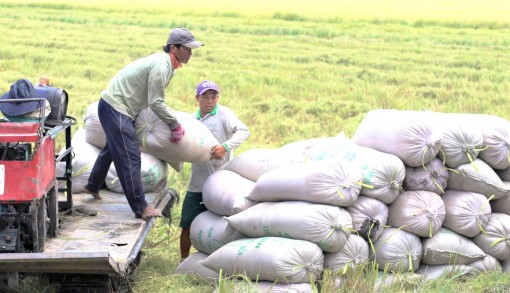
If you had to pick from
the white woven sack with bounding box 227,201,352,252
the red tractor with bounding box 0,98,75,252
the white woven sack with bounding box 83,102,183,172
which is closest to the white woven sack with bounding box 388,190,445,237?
the white woven sack with bounding box 227,201,352,252

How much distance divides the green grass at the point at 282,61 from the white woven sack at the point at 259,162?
88cm

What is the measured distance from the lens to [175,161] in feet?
22.2

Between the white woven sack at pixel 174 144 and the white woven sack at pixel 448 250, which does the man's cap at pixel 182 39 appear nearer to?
the white woven sack at pixel 174 144

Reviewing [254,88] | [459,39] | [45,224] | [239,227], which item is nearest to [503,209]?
[239,227]

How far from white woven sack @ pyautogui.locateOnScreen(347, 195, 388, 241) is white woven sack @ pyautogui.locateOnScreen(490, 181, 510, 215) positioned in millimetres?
986

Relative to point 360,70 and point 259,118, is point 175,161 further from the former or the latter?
point 360,70

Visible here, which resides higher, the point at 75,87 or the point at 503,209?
the point at 503,209

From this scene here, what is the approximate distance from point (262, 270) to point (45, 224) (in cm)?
134

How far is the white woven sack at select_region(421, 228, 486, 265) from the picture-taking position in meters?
6.14

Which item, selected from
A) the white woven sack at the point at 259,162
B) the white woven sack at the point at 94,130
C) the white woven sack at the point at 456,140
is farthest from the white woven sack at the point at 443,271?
the white woven sack at the point at 94,130

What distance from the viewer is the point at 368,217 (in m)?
5.95

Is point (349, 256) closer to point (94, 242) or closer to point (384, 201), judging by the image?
point (384, 201)

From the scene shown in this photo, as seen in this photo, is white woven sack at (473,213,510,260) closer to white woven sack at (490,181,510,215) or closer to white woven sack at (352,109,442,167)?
white woven sack at (490,181,510,215)

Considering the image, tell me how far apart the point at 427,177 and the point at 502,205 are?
27.8 inches
